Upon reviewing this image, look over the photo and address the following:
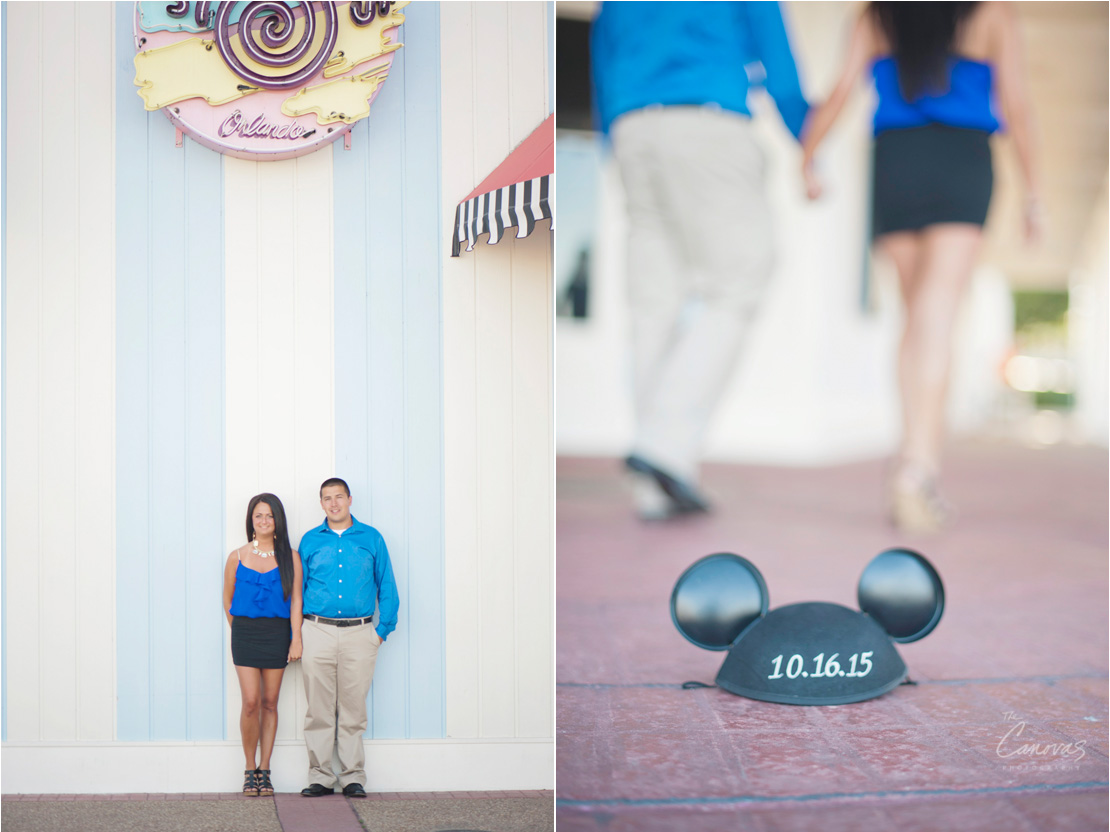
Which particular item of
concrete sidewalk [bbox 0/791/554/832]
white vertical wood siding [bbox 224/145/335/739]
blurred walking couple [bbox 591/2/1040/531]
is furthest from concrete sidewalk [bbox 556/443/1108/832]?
white vertical wood siding [bbox 224/145/335/739]

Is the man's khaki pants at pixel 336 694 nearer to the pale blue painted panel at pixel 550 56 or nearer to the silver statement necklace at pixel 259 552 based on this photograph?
the silver statement necklace at pixel 259 552

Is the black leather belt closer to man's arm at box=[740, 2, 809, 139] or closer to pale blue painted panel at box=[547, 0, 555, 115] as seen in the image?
pale blue painted panel at box=[547, 0, 555, 115]

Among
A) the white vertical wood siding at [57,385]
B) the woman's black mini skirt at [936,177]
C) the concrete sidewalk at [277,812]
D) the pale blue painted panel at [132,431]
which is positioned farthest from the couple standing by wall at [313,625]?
the woman's black mini skirt at [936,177]

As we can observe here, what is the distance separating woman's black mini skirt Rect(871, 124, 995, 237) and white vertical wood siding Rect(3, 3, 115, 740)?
123 inches

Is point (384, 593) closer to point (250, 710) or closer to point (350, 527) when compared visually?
point (350, 527)

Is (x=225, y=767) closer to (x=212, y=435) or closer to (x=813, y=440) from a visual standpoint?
(x=212, y=435)

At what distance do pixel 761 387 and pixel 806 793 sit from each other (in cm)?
532

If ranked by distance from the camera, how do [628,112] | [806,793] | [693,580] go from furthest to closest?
[628,112]
[693,580]
[806,793]

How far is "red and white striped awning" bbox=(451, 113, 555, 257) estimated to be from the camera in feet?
8.87

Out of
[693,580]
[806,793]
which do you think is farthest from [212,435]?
[806,793]

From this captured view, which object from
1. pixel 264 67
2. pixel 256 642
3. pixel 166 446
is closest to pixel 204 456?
pixel 166 446

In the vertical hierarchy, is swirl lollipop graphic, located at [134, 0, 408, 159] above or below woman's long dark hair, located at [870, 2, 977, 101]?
below

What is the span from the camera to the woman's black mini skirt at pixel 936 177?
3.65m

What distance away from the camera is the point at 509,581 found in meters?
3.15
